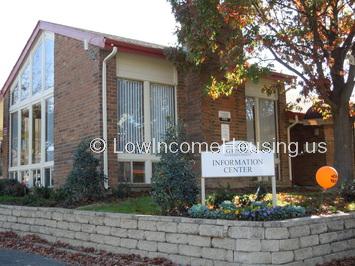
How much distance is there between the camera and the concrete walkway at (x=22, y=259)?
9285mm

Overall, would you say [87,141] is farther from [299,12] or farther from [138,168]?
[299,12]

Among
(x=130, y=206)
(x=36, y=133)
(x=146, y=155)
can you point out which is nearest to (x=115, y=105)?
(x=146, y=155)

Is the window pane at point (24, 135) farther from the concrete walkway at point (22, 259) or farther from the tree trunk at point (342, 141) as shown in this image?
the tree trunk at point (342, 141)

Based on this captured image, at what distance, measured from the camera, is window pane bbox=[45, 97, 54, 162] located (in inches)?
599

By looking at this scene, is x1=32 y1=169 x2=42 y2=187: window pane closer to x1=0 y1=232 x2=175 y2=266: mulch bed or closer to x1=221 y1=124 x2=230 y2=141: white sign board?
x1=0 y1=232 x2=175 y2=266: mulch bed

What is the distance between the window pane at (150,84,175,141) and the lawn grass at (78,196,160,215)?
8.94 ft

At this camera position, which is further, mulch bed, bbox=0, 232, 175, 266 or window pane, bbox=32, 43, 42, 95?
window pane, bbox=32, 43, 42, 95

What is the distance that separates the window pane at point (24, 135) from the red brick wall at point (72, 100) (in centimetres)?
254

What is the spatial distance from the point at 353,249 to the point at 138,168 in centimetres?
632

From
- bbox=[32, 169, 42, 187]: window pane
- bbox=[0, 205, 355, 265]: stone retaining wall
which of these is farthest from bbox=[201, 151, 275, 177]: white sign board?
bbox=[32, 169, 42, 187]: window pane

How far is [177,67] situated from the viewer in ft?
45.2

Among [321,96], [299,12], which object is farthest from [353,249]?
[299,12]

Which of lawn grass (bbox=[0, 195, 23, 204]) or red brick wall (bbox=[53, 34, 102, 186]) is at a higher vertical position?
red brick wall (bbox=[53, 34, 102, 186])

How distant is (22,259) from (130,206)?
224cm
